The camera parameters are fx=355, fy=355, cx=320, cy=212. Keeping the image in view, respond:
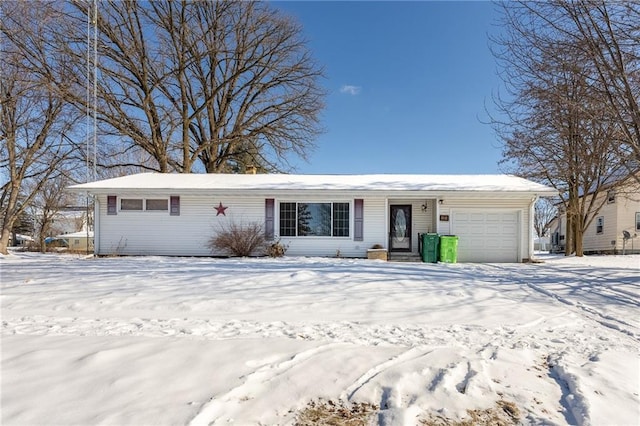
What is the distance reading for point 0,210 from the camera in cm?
1880

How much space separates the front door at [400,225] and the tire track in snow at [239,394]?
10.6 metres

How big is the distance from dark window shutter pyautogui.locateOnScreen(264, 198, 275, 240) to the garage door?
6658 millimetres

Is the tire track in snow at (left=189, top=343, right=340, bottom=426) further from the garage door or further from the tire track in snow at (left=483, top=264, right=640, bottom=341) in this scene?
the garage door

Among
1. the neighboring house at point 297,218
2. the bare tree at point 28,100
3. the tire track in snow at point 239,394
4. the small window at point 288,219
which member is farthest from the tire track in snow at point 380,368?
the bare tree at point 28,100

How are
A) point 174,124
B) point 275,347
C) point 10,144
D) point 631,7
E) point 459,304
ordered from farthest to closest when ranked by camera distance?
point 174,124 < point 10,144 < point 631,7 < point 459,304 < point 275,347

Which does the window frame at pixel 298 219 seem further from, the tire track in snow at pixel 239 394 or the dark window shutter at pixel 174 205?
the tire track in snow at pixel 239 394

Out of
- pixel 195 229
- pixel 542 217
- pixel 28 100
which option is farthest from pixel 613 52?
pixel 542 217

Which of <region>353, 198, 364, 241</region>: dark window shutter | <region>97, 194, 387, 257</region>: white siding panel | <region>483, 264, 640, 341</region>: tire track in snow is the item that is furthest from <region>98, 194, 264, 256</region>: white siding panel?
<region>483, 264, 640, 341</region>: tire track in snow

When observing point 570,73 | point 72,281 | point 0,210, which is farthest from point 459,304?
point 0,210

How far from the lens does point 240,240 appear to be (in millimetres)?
12719

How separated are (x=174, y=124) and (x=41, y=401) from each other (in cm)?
2119

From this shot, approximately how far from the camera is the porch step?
43.0 feet

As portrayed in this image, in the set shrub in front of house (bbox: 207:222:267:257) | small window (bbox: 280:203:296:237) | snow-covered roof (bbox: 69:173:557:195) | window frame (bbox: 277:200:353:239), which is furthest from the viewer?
small window (bbox: 280:203:296:237)

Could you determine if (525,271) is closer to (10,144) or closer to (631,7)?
(631,7)
